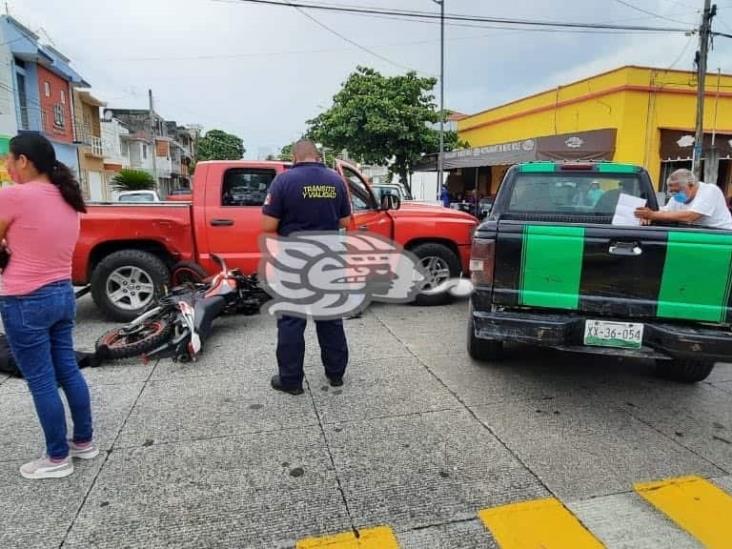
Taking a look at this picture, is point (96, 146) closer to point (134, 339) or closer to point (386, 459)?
point (134, 339)

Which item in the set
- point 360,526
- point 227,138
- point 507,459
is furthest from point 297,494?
point 227,138

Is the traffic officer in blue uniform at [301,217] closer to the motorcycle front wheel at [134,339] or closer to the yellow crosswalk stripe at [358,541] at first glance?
the motorcycle front wheel at [134,339]

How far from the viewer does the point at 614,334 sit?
3244 millimetres

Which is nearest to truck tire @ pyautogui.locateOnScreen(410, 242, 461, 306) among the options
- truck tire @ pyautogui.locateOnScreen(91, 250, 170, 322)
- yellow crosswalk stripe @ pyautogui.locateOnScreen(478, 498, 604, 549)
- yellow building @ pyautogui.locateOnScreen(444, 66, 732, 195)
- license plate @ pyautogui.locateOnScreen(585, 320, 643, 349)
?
truck tire @ pyautogui.locateOnScreen(91, 250, 170, 322)

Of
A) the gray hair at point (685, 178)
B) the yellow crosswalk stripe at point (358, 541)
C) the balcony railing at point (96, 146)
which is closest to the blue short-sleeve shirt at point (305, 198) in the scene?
the yellow crosswalk stripe at point (358, 541)

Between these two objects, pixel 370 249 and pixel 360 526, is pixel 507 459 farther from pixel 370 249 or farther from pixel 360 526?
pixel 370 249

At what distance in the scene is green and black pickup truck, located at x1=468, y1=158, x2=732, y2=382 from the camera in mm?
3096

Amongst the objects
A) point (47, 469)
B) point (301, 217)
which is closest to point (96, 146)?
point (301, 217)

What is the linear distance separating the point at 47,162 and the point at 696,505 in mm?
3742

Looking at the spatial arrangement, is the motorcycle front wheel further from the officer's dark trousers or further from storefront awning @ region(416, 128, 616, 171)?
storefront awning @ region(416, 128, 616, 171)

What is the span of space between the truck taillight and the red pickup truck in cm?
270

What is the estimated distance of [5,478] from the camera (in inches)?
106

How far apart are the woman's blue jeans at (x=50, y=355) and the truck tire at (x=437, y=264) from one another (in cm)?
454

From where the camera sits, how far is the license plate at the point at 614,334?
10.6 feet
